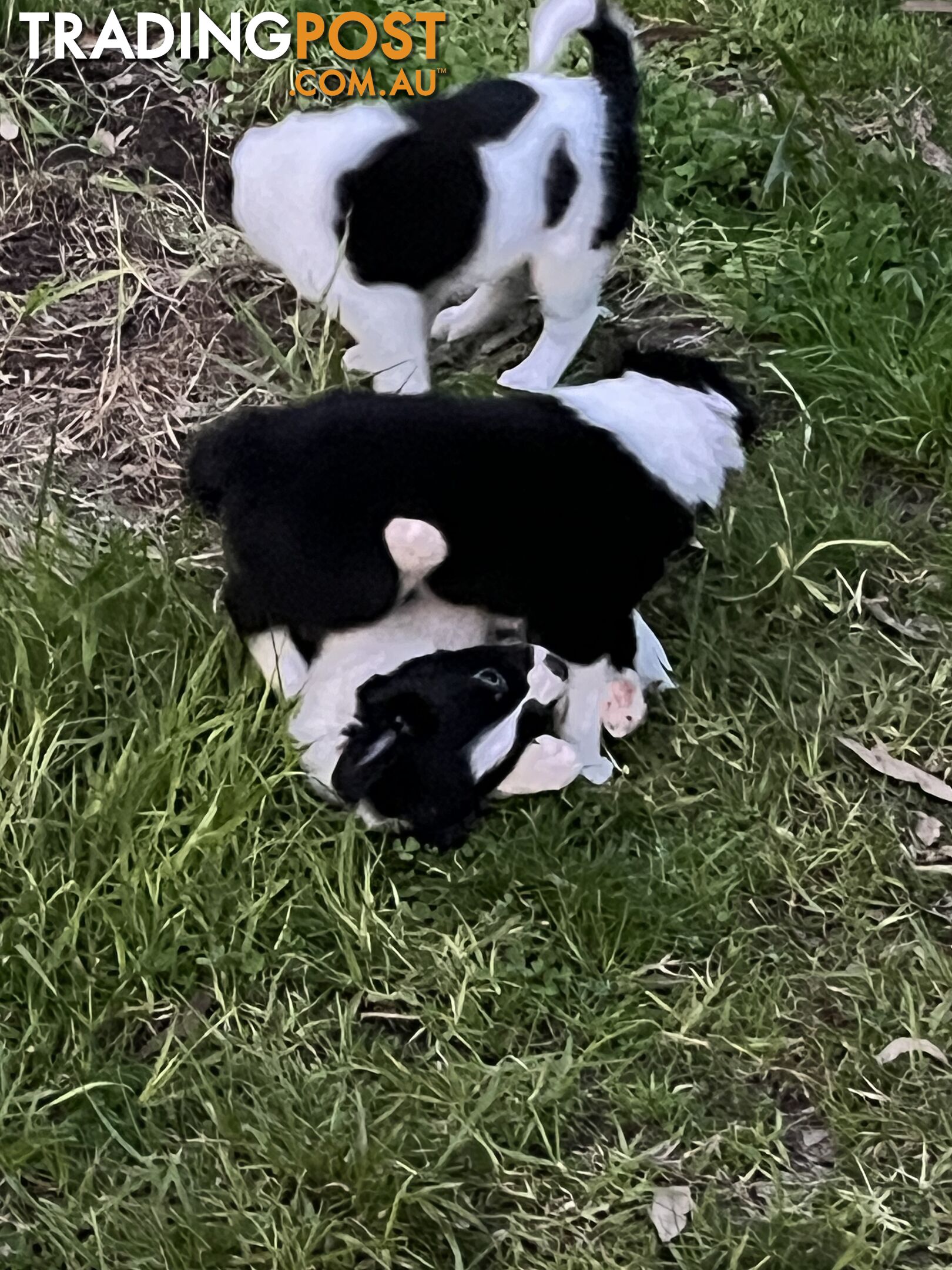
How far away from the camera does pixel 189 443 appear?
2344mm

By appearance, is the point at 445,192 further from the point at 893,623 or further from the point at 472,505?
the point at 893,623

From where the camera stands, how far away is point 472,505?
1.67 metres

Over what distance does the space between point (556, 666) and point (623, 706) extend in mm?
267

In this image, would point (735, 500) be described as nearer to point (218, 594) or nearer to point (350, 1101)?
point (218, 594)

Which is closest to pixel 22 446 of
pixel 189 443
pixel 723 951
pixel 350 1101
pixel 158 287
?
pixel 189 443

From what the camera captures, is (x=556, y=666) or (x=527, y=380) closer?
(x=556, y=666)

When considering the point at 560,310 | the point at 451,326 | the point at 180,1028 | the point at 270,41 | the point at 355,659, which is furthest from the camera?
the point at 270,41

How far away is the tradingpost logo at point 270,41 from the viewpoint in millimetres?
2895

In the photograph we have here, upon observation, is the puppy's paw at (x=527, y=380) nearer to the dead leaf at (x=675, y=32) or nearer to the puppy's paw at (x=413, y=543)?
the puppy's paw at (x=413, y=543)

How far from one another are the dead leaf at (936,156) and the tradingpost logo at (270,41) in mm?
1242

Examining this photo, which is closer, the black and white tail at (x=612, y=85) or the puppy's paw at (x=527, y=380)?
the black and white tail at (x=612, y=85)

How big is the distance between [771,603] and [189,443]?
1.19m

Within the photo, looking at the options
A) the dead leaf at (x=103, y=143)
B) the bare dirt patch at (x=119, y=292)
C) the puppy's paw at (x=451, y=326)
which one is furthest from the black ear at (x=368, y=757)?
the dead leaf at (x=103, y=143)

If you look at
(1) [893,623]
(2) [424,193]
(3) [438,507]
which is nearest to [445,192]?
(2) [424,193]
